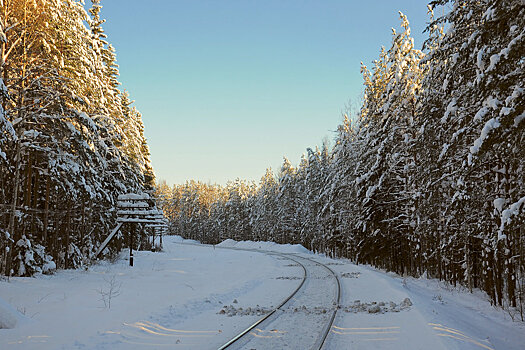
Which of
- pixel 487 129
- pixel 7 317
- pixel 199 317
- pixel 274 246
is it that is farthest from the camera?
pixel 274 246

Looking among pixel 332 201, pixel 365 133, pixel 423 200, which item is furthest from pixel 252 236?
pixel 423 200

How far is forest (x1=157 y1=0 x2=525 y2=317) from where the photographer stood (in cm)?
912

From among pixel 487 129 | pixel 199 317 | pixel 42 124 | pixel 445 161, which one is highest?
pixel 42 124

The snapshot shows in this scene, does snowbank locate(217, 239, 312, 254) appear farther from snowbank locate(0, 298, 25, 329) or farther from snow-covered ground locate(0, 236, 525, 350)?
snowbank locate(0, 298, 25, 329)

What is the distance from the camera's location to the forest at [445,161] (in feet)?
29.9

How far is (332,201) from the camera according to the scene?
113 feet

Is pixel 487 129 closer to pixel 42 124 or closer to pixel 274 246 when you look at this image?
pixel 42 124

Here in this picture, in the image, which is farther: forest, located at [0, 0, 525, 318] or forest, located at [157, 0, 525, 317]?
forest, located at [0, 0, 525, 318]

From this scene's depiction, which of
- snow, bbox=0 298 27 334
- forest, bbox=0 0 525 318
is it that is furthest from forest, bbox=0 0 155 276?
snow, bbox=0 298 27 334

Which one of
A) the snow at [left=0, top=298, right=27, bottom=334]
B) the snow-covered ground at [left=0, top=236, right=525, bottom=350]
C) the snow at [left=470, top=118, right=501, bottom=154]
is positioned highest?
the snow at [left=470, top=118, right=501, bottom=154]

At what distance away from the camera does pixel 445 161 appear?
15266 mm

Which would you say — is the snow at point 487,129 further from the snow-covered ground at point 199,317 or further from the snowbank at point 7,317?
the snowbank at point 7,317

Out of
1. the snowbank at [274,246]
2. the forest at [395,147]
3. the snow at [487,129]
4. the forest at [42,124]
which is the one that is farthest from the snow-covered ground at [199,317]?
the snowbank at [274,246]

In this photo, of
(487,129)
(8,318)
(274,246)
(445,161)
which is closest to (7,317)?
(8,318)
